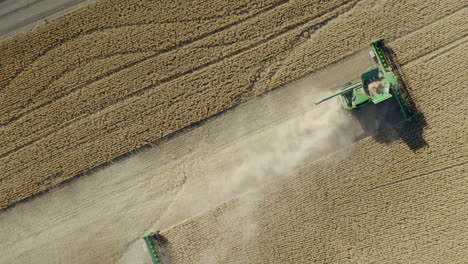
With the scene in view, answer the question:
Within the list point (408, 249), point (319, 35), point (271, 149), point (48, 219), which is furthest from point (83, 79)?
point (408, 249)

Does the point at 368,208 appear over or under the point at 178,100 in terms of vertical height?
under

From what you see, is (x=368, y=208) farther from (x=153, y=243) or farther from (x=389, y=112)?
(x=153, y=243)

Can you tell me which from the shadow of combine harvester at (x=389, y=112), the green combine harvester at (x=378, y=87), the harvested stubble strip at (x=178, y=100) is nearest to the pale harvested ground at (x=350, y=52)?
the harvested stubble strip at (x=178, y=100)

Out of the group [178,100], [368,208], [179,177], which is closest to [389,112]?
[368,208]

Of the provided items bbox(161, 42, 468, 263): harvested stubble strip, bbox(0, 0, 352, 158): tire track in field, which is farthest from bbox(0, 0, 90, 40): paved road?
bbox(161, 42, 468, 263): harvested stubble strip

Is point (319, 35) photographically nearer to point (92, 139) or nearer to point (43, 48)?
point (92, 139)

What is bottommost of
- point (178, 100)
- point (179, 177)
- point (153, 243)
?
point (153, 243)

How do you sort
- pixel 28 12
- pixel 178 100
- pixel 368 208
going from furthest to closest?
1. pixel 28 12
2. pixel 178 100
3. pixel 368 208

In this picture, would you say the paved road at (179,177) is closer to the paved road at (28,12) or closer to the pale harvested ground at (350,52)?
the pale harvested ground at (350,52)
